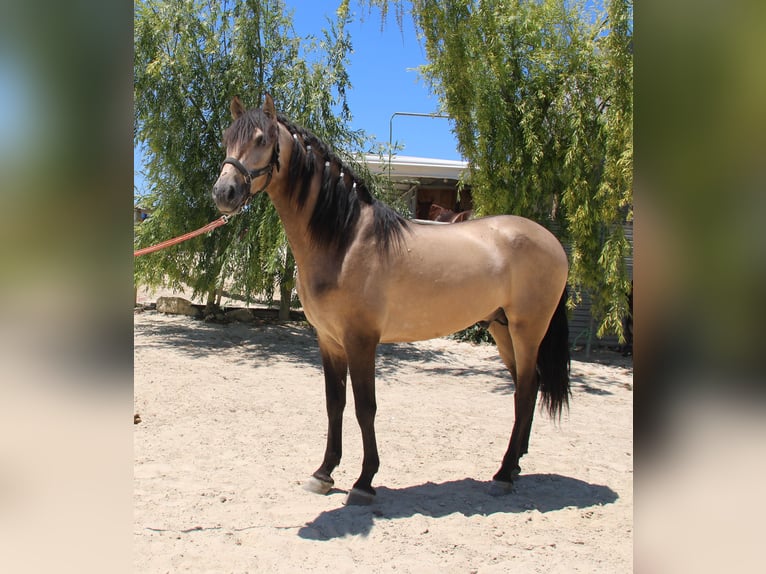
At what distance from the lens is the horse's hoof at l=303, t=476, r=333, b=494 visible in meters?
3.04

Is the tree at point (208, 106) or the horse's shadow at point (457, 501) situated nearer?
the horse's shadow at point (457, 501)

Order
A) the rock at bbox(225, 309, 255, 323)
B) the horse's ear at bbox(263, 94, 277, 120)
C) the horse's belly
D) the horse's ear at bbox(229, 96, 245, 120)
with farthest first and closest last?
the rock at bbox(225, 309, 255, 323), the horse's belly, the horse's ear at bbox(229, 96, 245, 120), the horse's ear at bbox(263, 94, 277, 120)

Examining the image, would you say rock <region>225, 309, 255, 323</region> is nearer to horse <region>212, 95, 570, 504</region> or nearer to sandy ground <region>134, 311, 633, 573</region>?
sandy ground <region>134, 311, 633, 573</region>

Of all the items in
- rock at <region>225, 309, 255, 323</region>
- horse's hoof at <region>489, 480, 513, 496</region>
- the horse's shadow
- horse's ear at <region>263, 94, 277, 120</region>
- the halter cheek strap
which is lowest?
the horse's shadow

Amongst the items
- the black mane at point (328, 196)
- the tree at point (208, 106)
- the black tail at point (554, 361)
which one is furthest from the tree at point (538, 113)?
the black mane at point (328, 196)

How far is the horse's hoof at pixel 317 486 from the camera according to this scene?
304 cm

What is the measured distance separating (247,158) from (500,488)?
2.38 m

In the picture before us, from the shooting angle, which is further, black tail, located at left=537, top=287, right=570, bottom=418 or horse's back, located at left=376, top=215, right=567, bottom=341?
black tail, located at left=537, top=287, right=570, bottom=418

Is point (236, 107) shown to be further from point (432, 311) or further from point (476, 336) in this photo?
point (476, 336)

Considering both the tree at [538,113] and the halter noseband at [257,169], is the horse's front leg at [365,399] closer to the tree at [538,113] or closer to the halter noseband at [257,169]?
the halter noseband at [257,169]

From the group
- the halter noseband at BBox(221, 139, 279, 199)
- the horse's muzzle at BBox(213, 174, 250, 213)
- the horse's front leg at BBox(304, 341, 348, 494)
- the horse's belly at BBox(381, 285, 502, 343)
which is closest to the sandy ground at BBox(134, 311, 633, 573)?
the horse's front leg at BBox(304, 341, 348, 494)

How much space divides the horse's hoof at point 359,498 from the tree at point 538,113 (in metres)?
4.94
